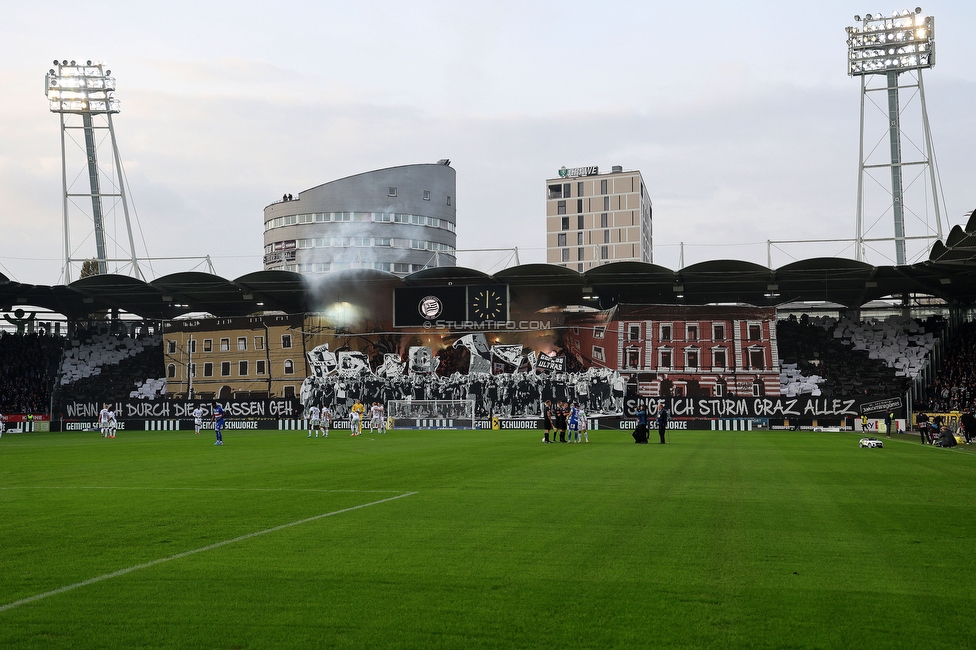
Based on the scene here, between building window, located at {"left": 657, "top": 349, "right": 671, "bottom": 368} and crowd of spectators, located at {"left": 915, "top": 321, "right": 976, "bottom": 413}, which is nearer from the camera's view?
crowd of spectators, located at {"left": 915, "top": 321, "right": 976, "bottom": 413}

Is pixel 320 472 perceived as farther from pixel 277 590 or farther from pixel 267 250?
pixel 267 250

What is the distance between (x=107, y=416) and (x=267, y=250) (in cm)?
6665

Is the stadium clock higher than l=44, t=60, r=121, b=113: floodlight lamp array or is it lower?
lower

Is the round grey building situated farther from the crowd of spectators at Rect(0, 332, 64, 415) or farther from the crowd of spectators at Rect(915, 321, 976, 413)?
the crowd of spectators at Rect(915, 321, 976, 413)

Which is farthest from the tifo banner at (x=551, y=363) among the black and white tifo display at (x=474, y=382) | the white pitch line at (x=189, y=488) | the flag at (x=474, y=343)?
the white pitch line at (x=189, y=488)

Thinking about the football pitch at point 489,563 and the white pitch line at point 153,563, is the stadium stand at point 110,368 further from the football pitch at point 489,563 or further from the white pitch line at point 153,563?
the white pitch line at point 153,563

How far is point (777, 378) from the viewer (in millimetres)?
60062

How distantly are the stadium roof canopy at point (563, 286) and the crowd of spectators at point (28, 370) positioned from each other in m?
3.17

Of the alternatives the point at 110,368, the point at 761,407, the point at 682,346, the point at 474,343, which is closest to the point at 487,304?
the point at 474,343

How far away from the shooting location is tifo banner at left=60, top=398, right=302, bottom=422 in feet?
208

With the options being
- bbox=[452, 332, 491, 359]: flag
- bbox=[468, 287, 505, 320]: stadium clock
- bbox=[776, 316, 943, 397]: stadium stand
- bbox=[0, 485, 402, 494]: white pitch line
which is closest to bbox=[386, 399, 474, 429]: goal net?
bbox=[452, 332, 491, 359]: flag

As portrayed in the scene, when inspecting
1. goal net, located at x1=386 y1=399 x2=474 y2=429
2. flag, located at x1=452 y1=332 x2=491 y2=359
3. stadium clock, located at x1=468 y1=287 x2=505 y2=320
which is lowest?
goal net, located at x1=386 y1=399 x2=474 y2=429

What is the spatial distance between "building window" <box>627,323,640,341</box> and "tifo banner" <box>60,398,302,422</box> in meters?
24.2

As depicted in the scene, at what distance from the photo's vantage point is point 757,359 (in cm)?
6116
